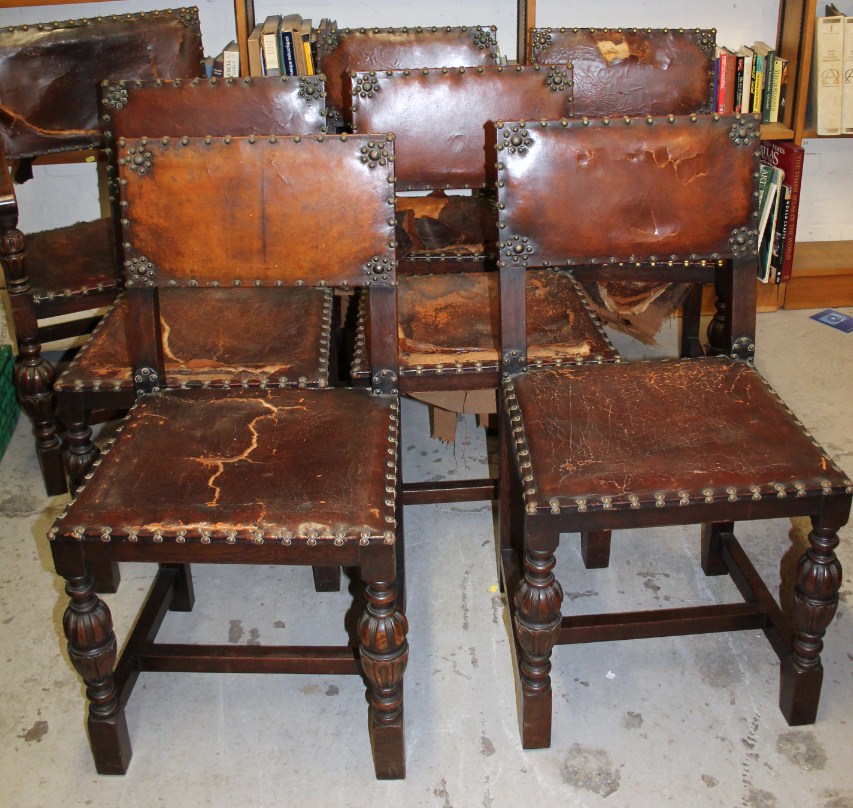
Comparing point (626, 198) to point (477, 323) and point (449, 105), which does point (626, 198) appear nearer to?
point (477, 323)

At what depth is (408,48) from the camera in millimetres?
2871

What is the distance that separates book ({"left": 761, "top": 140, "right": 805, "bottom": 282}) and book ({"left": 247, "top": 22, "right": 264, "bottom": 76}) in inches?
72.1

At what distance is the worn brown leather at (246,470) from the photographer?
1.62 meters

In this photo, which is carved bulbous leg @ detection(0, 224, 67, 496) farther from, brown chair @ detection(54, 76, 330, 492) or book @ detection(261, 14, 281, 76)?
book @ detection(261, 14, 281, 76)

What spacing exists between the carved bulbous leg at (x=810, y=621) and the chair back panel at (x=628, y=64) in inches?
65.1

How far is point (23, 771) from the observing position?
184 cm

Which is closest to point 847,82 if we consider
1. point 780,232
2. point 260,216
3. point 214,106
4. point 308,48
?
point 780,232

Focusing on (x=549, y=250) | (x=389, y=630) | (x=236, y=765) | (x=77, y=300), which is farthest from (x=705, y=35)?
(x=236, y=765)

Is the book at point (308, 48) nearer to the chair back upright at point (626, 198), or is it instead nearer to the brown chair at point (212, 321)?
the brown chair at point (212, 321)

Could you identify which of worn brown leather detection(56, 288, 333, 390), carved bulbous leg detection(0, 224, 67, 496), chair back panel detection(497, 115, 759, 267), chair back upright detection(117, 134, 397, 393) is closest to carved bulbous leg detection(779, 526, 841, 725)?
chair back panel detection(497, 115, 759, 267)

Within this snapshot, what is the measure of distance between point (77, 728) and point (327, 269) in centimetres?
102

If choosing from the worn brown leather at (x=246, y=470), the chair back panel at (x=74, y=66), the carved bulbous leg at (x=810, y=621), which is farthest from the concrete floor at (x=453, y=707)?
the chair back panel at (x=74, y=66)

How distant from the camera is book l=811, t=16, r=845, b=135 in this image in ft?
11.3

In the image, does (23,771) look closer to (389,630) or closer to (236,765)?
(236,765)
